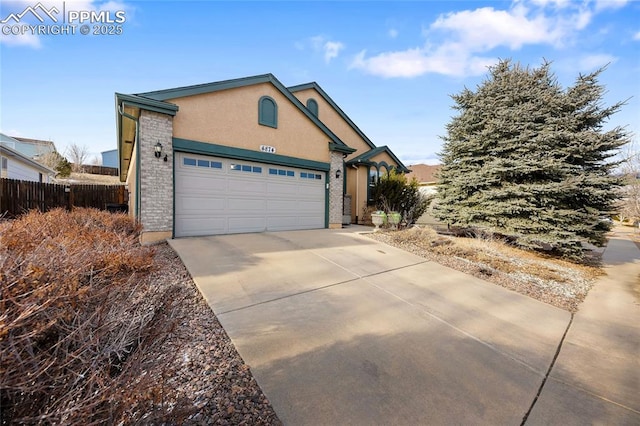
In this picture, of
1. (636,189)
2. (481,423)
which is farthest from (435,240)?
(636,189)

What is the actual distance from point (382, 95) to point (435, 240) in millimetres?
7619

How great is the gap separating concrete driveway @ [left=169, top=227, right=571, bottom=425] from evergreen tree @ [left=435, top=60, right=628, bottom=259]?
4.71m

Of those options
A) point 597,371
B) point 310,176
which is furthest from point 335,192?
point 597,371

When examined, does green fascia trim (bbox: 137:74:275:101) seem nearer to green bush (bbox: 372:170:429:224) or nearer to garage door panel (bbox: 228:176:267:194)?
garage door panel (bbox: 228:176:267:194)

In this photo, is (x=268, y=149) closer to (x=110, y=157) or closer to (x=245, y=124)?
(x=245, y=124)

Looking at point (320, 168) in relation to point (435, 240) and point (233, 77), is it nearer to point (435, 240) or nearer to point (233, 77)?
Result: point (233, 77)

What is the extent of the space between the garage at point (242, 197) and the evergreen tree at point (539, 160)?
5908 millimetres

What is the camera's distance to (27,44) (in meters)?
5.85

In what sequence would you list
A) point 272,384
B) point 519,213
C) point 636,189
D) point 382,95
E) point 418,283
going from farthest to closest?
point 636,189, point 382,95, point 519,213, point 418,283, point 272,384

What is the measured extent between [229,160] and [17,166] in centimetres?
1494

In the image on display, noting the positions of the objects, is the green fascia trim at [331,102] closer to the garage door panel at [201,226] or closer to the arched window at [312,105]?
the arched window at [312,105]

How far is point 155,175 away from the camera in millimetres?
7336

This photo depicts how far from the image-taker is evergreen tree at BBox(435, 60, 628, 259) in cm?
795

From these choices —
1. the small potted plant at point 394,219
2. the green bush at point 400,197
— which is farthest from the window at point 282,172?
the green bush at point 400,197
